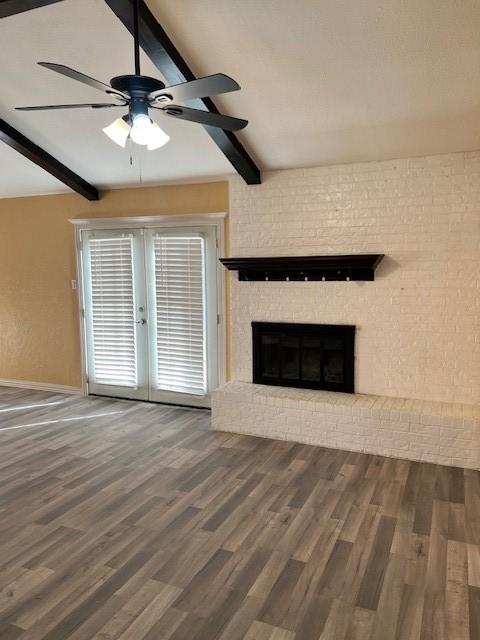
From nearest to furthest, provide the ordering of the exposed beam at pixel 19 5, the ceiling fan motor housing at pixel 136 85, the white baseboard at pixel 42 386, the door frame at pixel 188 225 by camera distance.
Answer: the ceiling fan motor housing at pixel 136 85 < the exposed beam at pixel 19 5 < the door frame at pixel 188 225 < the white baseboard at pixel 42 386

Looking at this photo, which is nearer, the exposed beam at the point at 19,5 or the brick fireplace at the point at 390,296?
the exposed beam at the point at 19,5

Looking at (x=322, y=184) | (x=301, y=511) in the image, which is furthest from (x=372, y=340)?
(x=301, y=511)

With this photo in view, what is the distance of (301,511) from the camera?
3.09m

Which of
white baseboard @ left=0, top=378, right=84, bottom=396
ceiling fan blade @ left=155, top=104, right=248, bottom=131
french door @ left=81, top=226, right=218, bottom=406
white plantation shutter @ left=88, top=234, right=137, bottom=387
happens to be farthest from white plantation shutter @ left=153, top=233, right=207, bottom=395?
ceiling fan blade @ left=155, top=104, right=248, bottom=131

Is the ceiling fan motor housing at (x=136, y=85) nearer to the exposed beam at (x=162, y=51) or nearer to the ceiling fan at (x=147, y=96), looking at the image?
the ceiling fan at (x=147, y=96)

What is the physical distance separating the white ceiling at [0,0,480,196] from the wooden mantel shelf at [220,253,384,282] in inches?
34.5

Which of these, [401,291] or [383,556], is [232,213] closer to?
[401,291]

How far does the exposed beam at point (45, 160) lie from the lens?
435cm

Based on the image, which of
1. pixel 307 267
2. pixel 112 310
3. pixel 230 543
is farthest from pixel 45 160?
pixel 230 543

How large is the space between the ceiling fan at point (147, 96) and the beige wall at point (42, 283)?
2976 millimetres

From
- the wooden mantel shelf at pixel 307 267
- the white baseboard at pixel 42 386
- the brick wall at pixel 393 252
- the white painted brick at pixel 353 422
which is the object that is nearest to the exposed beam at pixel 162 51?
the brick wall at pixel 393 252

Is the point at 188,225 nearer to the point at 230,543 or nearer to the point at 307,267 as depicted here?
the point at 307,267

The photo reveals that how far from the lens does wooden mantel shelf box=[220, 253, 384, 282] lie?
4137mm

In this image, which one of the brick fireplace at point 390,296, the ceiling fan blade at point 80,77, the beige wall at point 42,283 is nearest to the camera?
the ceiling fan blade at point 80,77
